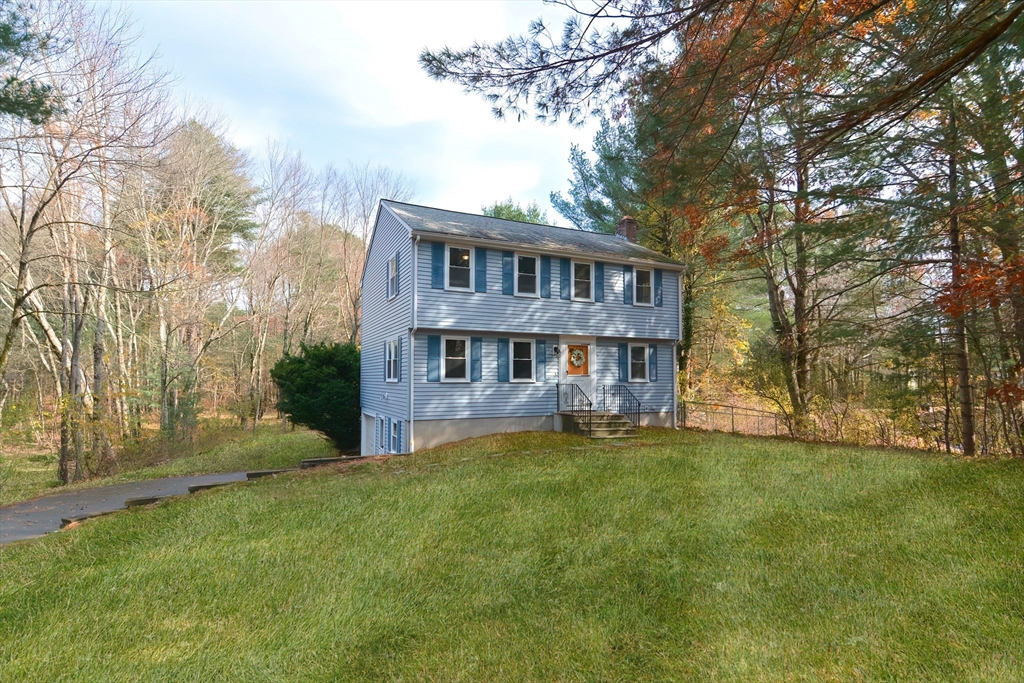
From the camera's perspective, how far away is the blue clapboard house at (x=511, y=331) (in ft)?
44.0

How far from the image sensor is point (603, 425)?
14016 mm

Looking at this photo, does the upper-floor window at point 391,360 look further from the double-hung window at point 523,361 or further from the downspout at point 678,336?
the downspout at point 678,336

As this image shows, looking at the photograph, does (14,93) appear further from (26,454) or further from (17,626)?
(26,454)

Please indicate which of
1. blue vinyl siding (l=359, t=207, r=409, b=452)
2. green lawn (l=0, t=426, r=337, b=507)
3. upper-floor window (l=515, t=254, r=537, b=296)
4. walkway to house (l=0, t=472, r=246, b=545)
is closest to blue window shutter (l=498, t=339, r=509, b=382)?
upper-floor window (l=515, t=254, r=537, b=296)

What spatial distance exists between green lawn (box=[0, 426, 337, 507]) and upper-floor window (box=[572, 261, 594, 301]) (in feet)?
33.7

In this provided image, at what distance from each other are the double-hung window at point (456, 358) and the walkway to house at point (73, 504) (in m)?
5.63

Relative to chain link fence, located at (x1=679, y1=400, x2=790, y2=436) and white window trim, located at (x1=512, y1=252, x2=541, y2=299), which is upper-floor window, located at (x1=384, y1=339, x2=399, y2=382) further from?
chain link fence, located at (x1=679, y1=400, x2=790, y2=436)

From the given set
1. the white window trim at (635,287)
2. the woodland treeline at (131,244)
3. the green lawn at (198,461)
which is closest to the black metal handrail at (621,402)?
the white window trim at (635,287)

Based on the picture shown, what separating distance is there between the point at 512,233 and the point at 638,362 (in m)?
5.71

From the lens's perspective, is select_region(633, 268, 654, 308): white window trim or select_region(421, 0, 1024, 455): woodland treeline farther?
select_region(633, 268, 654, 308): white window trim

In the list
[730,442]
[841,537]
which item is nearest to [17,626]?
[841,537]

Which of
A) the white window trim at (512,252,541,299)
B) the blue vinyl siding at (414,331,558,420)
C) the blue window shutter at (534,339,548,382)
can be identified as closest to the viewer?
the blue vinyl siding at (414,331,558,420)

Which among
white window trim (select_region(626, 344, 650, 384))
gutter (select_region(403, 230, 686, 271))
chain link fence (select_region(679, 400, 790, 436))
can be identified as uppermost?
gutter (select_region(403, 230, 686, 271))

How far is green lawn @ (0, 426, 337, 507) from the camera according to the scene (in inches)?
554
